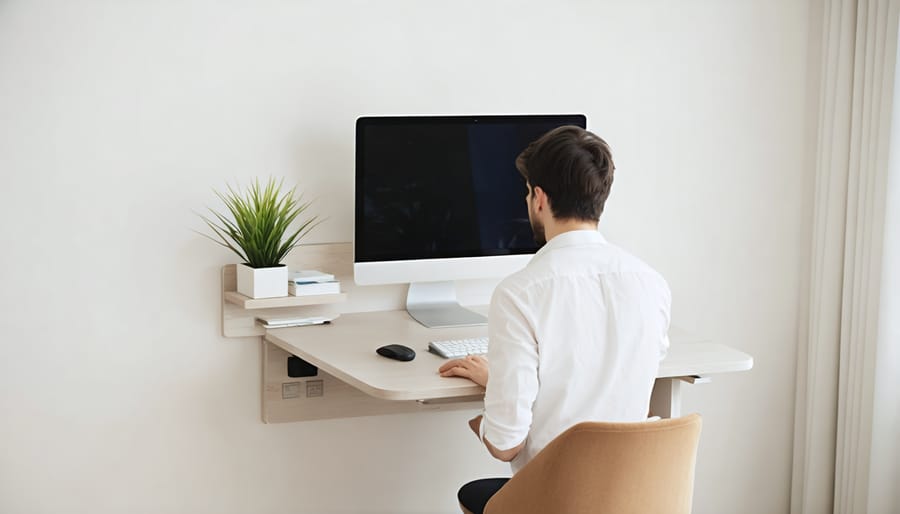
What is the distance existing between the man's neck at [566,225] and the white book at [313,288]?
802 mm

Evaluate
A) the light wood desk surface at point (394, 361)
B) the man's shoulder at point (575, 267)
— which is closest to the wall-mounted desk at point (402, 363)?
the light wood desk surface at point (394, 361)

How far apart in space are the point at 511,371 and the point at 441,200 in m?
0.88

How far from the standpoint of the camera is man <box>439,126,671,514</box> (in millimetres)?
2148

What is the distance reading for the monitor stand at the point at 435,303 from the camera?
303cm

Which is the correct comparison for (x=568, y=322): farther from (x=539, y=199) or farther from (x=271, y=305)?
(x=271, y=305)

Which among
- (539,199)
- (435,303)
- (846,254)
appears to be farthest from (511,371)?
(846,254)

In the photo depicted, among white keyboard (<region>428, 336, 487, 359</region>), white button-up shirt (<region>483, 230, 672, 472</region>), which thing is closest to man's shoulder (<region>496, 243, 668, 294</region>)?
white button-up shirt (<region>483, 230, 672, 472</region>)

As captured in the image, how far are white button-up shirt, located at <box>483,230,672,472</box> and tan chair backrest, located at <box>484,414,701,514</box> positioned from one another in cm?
12

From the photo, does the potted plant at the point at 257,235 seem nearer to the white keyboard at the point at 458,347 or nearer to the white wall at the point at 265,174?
the white wall at the point at 265,174

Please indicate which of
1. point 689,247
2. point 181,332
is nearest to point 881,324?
point 689,247

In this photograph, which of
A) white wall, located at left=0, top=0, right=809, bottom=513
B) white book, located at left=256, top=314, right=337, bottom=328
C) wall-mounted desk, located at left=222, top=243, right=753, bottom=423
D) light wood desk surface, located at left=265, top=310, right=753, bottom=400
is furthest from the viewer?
white book, located at left=256, top=314, right=337, bottom=328

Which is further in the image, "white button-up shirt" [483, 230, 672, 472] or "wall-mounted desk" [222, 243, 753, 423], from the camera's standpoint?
"wall-mounted desk" [222, 243, 753, 423]

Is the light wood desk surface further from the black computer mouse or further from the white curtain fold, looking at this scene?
the white curtain fold

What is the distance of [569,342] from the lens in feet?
7.09
